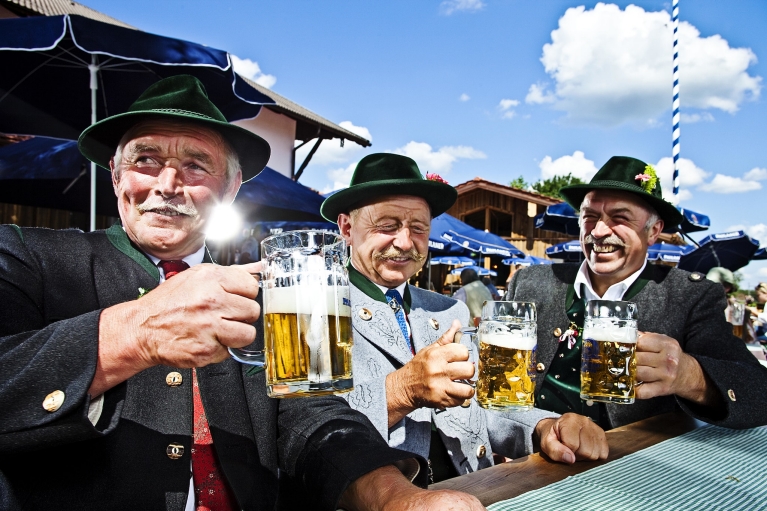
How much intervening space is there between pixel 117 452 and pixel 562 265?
2.46 meters

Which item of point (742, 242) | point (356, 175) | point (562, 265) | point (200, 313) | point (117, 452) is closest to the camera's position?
point (200, 313)

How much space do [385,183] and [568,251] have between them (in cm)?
1120

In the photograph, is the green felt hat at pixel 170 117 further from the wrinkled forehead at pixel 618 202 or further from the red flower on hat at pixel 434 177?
the wrinkled forehead at pixel 618 202

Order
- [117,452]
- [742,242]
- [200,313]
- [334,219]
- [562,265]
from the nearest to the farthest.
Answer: [200,313] → [117,452] → [334,219] → [562,265] → [742,242]

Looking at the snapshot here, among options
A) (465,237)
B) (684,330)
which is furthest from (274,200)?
(465,237)

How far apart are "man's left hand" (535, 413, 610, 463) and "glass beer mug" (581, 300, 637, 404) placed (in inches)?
4.9

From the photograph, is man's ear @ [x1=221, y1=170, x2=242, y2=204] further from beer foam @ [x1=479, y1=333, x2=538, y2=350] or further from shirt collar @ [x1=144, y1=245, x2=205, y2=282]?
beer foam @ [x1=479, y1=333, x2=538, y2=350]

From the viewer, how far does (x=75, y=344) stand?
3.17ft

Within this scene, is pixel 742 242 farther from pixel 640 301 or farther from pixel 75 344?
pixel 75 344

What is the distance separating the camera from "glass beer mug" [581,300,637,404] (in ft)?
4.90

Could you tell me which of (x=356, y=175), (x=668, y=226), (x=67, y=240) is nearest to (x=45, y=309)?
(x=67, y=240)

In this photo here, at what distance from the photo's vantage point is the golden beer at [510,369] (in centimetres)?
134

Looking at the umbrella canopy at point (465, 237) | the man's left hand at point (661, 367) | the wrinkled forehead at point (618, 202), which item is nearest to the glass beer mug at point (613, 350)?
the man's left hand at point (661, 367)

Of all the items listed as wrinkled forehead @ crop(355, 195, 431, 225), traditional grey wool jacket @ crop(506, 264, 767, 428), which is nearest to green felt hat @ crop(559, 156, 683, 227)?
traditional grey wool jacket @ crop(506, 264, 767, 428)
